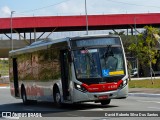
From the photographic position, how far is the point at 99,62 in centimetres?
1773

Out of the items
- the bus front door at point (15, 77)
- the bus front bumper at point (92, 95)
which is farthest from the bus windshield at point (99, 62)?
the bus front door at point (15, 77)

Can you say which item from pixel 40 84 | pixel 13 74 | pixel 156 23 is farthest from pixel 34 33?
pixel 40 84

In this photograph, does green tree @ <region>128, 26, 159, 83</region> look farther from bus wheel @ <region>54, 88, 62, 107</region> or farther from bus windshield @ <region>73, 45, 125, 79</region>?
bus windshield @ <region>73, 45, 125, 79</region>

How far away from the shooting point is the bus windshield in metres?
17.6

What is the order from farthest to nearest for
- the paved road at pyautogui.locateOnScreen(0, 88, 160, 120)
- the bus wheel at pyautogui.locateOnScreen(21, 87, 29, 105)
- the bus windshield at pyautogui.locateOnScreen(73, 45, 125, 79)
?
1. the bus wheel at pyautogui.locateOnScreen(21, 87, 29, 105)
2. the bus windshield at pyautogui.locateOnScreen(73, 45, 125, 79)
3. the paved road at pyautogui.locateOnScreen(0, 88, 160, 120)

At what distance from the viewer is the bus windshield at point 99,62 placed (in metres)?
17.6

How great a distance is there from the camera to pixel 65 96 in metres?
18.3

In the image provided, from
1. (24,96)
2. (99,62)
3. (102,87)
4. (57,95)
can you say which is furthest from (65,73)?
(24,96)

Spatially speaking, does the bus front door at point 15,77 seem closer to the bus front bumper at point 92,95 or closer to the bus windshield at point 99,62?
the bus windshield at point 99,62

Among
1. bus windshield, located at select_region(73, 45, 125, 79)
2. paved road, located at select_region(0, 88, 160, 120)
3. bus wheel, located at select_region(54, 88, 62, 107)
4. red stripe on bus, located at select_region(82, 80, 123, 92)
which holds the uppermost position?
bus windshield, located at select_region(73, 45, 125, 79)

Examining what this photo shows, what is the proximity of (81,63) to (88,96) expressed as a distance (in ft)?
4.18

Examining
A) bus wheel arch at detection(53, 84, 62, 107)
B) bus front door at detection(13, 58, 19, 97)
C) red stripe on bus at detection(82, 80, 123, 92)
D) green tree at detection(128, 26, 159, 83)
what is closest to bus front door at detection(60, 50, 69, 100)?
bus wheel arch at detection(53, 84, 62, 107)

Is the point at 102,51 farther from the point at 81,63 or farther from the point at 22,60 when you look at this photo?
the point at 22,60

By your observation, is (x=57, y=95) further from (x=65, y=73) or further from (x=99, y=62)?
(x=99, y=62)
